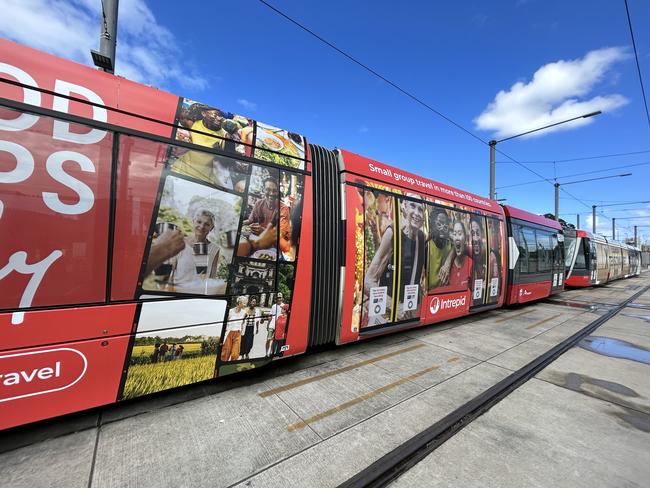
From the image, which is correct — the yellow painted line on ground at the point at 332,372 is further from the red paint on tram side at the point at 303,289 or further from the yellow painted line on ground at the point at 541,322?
the yellow painted line on ground at the point at 541,322

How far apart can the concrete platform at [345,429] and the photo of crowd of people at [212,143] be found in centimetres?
245

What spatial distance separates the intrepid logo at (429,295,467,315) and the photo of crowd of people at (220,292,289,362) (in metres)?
3.53

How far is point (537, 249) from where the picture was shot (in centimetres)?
942

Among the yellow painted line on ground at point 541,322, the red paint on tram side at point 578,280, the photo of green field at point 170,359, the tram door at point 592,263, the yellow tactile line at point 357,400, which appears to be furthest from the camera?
the tram door at point 592,263

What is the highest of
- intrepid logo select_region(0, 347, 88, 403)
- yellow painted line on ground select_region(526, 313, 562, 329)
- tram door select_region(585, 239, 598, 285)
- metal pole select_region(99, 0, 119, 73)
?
metal pole select_region(99, 0, 119, 73)

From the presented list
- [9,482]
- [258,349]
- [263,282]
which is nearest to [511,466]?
[258,349]

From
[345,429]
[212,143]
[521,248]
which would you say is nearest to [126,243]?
[212,143]

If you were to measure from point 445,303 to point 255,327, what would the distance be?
176 inches

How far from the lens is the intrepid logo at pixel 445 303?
5.80m

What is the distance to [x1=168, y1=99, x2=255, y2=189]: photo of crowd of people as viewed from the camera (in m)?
2.86

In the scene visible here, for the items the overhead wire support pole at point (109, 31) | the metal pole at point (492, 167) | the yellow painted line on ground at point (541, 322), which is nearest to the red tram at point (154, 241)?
the overhead wire support pole at point (109, 31)

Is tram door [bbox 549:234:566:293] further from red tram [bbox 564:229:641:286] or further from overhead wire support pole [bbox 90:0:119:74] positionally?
overhead wire support pole [bbox 90:0:119:74]

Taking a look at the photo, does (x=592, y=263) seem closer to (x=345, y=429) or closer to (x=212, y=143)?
(x=345, y=429)

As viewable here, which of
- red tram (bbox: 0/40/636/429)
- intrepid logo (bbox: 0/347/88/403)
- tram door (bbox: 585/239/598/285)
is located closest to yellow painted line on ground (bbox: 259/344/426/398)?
red tram (bbox: 0/40/636/429)
